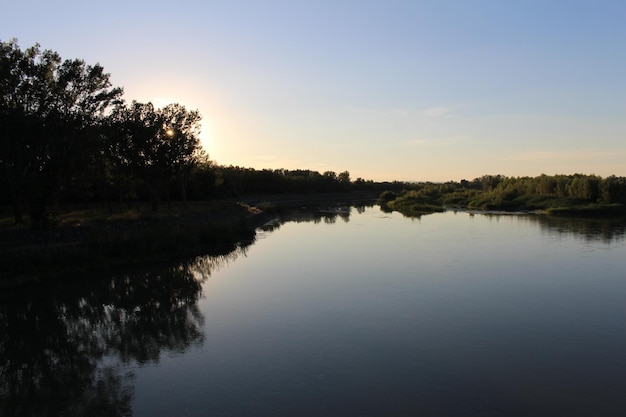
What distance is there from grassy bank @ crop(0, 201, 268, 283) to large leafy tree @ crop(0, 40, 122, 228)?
6.67 feet

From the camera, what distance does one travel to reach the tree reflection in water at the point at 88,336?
28.1 feet

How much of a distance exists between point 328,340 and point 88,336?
6.32m

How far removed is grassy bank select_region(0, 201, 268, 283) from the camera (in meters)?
19.3

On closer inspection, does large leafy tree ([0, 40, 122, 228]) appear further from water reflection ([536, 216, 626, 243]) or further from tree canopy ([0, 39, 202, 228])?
water reflection ([536, 216, 626, 243])

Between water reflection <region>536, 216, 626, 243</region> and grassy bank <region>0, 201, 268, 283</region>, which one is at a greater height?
grassy bank <region>0, 201, 268, 283</region>

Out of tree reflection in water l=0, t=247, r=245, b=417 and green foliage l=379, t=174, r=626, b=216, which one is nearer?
tree reflection in water l=0, t=247, r=245, b=417

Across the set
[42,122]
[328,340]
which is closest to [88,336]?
[328,340]

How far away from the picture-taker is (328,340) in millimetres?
10953

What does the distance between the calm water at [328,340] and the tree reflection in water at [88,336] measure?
0.05 metres

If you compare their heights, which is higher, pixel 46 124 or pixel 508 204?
pixel 46 124

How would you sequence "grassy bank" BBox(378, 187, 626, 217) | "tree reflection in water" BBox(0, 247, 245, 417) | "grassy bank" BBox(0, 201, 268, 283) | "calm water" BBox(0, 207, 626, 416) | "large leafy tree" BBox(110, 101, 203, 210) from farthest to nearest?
"grassy bank" BBox(378, 187, 626, 217), "large leafy tree" BBox(110, 101, 203, 210), "grassy bank" BBox(0, 201, 268, 283), "tree reflection in water" BBox(0, 247, 245, 417), "calm water" BBox(0, 207, 626, 416)

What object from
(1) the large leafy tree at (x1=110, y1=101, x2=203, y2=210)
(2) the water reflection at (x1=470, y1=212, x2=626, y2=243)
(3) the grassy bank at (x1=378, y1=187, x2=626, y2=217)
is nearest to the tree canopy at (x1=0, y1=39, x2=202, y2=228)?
(1) the large leafy tree at (x1=110, y1=101, x2=203, y2=210)

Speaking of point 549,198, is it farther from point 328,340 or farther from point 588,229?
point 328,340

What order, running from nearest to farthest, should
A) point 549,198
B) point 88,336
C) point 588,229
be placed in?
point 88,336 < point 588,229 < point 549,198
